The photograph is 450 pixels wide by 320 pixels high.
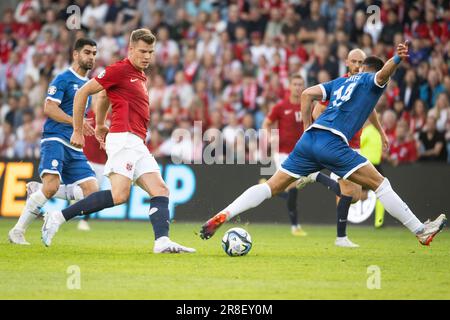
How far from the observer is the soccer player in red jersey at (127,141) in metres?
10.8

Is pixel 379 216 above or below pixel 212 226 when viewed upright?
above

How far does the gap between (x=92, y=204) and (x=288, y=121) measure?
6.34m

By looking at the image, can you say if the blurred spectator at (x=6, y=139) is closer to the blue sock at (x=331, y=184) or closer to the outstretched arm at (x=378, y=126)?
the blue sock at (x=331, y=184)

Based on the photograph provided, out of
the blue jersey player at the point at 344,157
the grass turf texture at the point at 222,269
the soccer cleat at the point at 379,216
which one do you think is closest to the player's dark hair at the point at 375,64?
the blue jersey player at the point at 344,157

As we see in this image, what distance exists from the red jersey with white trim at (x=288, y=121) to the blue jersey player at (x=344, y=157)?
5.38 meters

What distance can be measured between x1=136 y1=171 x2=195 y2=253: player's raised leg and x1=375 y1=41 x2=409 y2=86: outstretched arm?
2.75 meters

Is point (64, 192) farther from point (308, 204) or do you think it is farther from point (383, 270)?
point (308, 204)

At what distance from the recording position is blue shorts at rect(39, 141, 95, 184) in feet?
40.9

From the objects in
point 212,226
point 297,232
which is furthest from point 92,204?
point 297,232

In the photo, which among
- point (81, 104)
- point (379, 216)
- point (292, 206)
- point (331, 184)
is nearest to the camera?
point (81, 104)

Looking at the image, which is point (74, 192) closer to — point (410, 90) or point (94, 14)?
point (410, 90)

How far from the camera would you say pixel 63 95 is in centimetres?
1245

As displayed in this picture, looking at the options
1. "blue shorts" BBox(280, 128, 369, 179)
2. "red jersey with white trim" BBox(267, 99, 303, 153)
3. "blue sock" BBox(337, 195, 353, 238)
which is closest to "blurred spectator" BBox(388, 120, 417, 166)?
"red jersey with white trim" BBox(267, 99, 303, 153)

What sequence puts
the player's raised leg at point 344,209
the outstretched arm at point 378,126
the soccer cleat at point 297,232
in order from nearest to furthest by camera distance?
the outstretched arm at point 378,126 < the player's raised leg at point 344,209 < the soccer cleat at point 297,232
